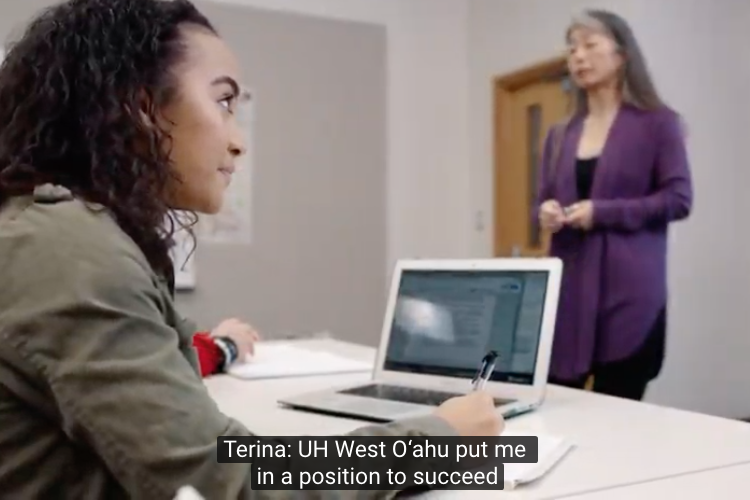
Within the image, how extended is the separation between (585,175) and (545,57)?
2.07 m

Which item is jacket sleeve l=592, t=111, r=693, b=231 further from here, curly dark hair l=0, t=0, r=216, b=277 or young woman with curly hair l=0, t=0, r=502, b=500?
curly dark hair l=0, t=0, r=216, b=277

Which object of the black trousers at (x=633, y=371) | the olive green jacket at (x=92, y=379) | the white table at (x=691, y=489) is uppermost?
the olive green jacket at (x=92, y=379)

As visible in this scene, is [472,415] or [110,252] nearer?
[110,252]

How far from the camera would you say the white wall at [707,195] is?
3750 mm

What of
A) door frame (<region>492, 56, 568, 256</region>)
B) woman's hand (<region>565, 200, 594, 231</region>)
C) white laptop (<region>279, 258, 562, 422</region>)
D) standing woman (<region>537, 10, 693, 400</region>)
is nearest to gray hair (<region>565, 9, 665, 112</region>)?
standing woman (<region>537, 10, 693, 400</region>)

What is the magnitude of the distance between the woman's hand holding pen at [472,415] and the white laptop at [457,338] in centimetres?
33

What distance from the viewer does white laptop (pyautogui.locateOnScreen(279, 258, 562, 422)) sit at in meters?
1.34

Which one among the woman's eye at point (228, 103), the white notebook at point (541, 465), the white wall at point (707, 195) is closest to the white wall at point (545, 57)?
Answer: the white wall at point (707, 195)

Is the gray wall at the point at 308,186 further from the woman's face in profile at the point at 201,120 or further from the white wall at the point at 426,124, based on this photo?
the woman's face in profile at the point at 201,120

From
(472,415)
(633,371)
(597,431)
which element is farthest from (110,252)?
(633,371)

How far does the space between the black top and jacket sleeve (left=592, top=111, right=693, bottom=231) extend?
0.38 ft

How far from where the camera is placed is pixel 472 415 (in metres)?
0.90
